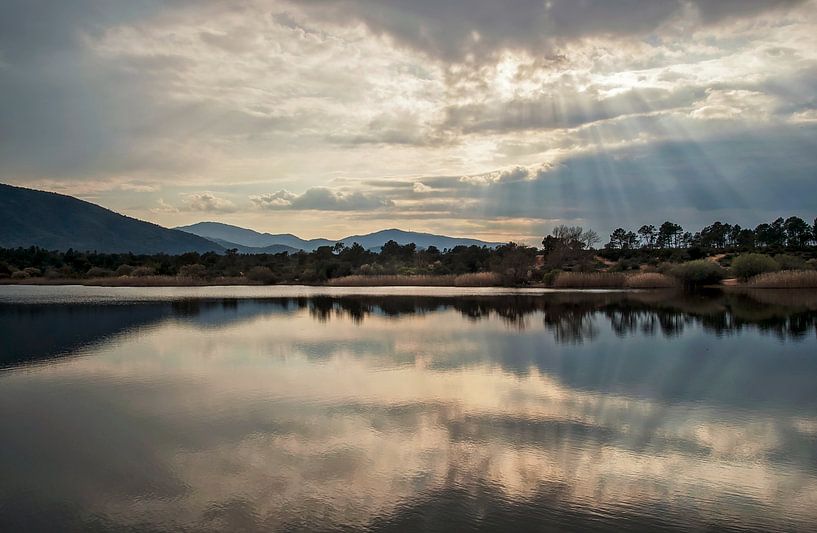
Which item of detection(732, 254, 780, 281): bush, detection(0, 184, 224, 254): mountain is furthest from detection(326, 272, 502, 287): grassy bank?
detection(0, 184, 224, 254): mountain

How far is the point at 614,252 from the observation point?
80562 mm

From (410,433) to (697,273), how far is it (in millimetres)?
41884

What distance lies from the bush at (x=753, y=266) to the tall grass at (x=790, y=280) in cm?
204

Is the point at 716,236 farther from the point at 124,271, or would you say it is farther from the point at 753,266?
the point at 124,271

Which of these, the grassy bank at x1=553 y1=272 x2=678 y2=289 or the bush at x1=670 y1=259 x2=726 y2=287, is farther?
the grassy bank at x1=553 y1=272 x2=678 y2=289

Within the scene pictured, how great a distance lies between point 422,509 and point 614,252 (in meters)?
80.0

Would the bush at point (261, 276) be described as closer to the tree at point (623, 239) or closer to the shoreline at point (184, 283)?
the shoreline at point (184, 283)

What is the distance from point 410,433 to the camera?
8344 millimetres

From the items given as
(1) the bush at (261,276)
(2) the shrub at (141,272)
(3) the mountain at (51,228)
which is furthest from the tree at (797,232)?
(3) the mountain at (51,228)

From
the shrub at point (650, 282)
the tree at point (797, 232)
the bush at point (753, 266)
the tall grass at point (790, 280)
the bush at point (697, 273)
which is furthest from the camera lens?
the tree at point (797, 232)

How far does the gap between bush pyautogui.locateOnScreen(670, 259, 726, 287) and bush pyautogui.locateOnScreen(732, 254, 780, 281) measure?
5.60 ft

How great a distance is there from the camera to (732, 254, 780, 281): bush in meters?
43.1

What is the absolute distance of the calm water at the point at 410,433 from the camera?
5820 mm

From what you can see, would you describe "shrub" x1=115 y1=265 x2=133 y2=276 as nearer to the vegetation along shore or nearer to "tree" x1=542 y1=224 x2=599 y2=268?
the vegetation along shore
